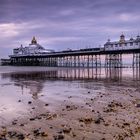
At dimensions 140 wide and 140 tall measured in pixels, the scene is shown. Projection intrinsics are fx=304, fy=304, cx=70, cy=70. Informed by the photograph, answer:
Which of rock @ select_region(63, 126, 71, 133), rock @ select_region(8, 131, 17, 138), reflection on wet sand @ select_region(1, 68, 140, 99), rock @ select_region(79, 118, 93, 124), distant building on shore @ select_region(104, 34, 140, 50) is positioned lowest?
reflection on wet sand @ select_region(1, 68, 140, 99)

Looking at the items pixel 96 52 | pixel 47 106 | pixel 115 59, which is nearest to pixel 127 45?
pixel 96 52

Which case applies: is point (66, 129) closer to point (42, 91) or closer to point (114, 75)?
point (42, 91)

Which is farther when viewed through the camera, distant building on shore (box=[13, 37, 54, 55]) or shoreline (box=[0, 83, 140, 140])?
distant building on shore (box=[13, 37, 54, 55])

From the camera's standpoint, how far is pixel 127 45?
81.8 meters

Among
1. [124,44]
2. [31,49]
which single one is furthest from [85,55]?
[31,49]

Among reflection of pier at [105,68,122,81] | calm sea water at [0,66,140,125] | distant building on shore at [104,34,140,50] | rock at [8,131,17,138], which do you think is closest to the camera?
rock at [8,131,17,138]

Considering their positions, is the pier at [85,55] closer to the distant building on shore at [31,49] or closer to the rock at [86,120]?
the distant building on shore at [31,49]

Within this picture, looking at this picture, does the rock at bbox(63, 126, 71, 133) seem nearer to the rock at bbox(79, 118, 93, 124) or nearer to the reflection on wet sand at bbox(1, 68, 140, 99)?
the rock at bbox(79, 118, 93, 124)

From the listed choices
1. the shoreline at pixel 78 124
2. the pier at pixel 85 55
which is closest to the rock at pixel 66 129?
the shoreline at pixel 78 124

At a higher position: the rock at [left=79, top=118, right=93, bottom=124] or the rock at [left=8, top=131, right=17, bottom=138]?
the rock at [left=8, top=131, right=17, bottom=138]

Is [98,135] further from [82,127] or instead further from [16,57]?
[16,57]

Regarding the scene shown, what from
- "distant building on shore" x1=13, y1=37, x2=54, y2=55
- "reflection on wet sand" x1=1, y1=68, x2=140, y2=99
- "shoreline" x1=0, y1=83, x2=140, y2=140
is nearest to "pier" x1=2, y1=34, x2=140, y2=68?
"distant building on shore" x1=13, y1=37, x2=54, y2=55

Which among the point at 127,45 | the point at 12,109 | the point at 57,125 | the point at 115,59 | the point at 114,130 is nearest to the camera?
the point at 114,130

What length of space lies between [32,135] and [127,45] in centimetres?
7667
